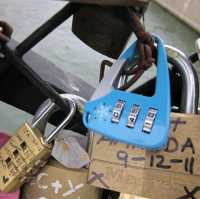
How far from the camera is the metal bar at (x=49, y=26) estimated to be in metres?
0.80

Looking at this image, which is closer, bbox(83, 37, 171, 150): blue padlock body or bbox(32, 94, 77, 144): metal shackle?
bbox(83, 37, 171, 150): blue padlock body

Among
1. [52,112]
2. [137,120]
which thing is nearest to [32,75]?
[52,112]

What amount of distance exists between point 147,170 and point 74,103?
223 millimetres

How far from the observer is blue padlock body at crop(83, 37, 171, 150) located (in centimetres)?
67

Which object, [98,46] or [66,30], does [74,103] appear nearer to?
[98,46]

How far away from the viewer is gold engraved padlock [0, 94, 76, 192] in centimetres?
81

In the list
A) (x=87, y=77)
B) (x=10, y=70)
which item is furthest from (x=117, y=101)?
(x=87, y=77)

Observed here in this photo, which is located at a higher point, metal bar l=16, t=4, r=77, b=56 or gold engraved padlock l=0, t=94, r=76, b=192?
metal bar l=16, t=4, r=77, b=56

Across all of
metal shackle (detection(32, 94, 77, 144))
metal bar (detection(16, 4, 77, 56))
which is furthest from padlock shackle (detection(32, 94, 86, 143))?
metal bar (detection(16, 4, 77, 56))

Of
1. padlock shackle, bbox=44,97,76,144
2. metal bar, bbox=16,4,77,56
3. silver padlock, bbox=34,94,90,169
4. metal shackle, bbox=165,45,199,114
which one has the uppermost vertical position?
metal bar, bbox=16,4,77,56

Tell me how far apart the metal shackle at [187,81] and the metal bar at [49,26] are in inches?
7.3

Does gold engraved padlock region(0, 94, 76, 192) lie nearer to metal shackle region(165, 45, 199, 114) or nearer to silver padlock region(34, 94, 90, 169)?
silver padlock region(34, 94, 90, 169)

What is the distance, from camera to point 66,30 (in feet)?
8.57

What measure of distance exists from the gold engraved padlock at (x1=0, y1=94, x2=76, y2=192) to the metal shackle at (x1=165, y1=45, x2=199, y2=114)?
0.25 m
